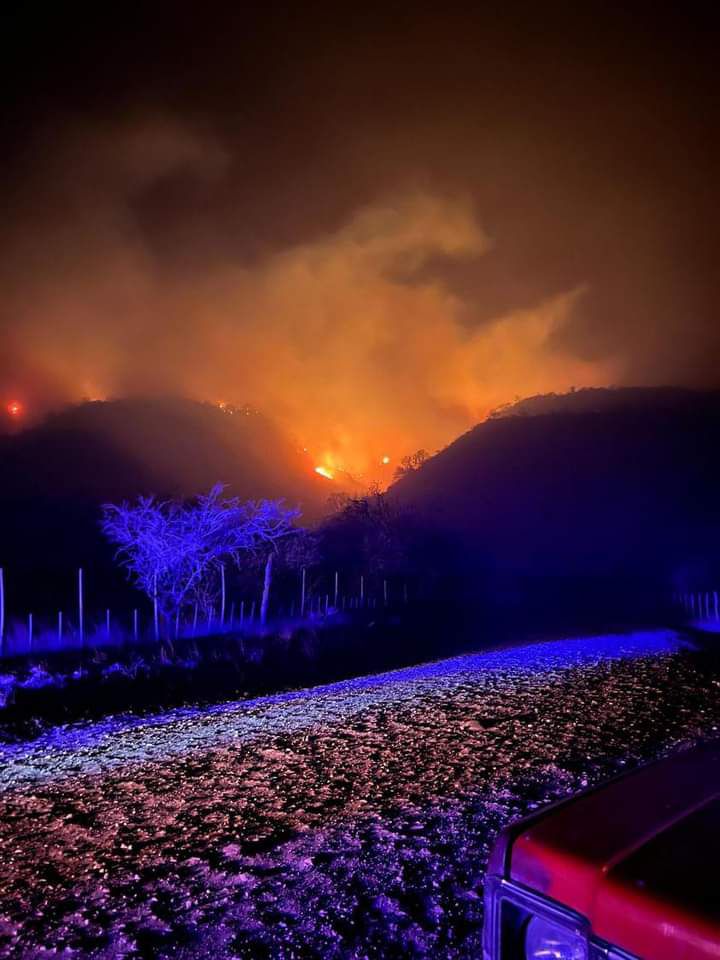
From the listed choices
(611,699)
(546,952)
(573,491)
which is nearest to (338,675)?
(611,699)

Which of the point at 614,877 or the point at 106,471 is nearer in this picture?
the point at 614,877

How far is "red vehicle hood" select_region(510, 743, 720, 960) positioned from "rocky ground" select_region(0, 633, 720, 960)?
2.00 metres

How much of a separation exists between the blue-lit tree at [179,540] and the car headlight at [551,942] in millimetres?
17402

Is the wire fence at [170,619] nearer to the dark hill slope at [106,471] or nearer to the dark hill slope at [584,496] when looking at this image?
the dark hill slope at [106,471]

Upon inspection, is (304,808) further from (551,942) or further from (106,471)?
(106,471)

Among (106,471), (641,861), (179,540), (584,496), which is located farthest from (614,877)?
(106,471)

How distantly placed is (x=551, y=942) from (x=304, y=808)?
13.5 ft

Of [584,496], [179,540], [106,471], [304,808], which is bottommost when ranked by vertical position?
[304,808]

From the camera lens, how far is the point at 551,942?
1832mm

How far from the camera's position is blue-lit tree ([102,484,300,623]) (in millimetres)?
18344

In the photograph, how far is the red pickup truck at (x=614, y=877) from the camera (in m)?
1.50

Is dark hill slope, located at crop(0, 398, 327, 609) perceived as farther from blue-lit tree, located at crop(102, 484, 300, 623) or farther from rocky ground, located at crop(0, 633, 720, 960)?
rocky ground, located at crop(0, 633, 720, 960)

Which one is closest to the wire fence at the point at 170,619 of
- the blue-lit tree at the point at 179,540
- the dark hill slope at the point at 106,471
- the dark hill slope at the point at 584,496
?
the blue-lit tree at the point at 179,540

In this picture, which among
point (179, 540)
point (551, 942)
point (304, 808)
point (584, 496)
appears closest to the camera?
point (551, 942)
